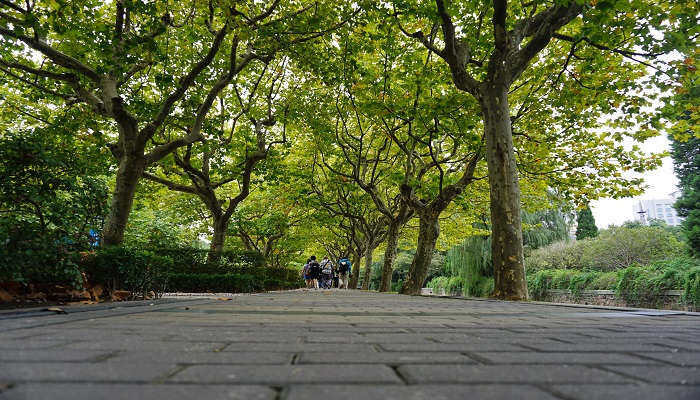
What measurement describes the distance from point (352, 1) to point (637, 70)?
331 inches

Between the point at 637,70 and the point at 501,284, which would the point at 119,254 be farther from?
the point at 637,70

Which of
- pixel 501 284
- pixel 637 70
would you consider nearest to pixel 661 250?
pixel 637 70

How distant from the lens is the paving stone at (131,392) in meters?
1.01

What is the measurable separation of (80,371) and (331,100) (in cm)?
1444

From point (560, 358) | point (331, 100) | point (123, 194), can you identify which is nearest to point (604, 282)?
point (331, 100)

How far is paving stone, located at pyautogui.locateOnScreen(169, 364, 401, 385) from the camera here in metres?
1.21

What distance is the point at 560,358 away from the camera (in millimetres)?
1641

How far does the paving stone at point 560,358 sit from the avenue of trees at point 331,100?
14.7 ft

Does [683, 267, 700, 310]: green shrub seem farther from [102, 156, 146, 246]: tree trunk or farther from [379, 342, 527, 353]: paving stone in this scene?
[102, 156, 146, 246]: tree trunk

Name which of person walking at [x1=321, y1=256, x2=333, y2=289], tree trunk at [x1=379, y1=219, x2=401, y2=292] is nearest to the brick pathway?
tree trunk at [x1=379, y1=219, x2=401, y2=292]

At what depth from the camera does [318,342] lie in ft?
6.55

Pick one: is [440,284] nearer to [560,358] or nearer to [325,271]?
[325,271]

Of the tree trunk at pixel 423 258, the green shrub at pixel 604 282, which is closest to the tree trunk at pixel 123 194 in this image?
the tree trunk at pixel 423 258

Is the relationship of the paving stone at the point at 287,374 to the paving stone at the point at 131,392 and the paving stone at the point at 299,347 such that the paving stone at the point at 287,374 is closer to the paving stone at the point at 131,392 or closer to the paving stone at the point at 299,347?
the paving stone at the point at 131,392
